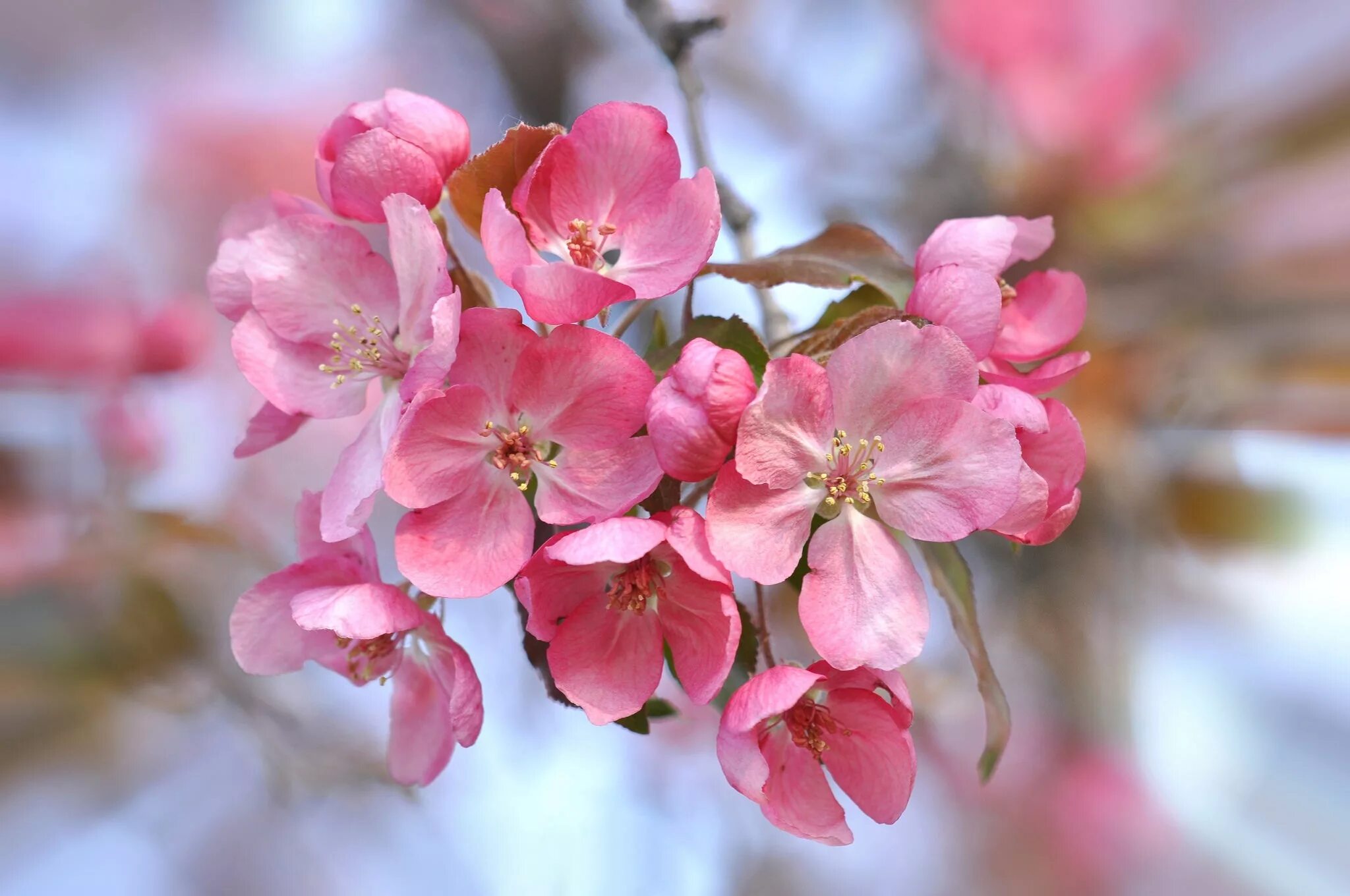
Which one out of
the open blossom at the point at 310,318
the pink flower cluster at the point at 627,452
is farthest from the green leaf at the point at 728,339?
the open blossom at the point at 310,318

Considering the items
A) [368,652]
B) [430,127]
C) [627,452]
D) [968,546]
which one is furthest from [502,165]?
[968,546]

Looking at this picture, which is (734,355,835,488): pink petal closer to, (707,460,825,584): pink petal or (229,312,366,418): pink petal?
(707,460,825,584): pink petal

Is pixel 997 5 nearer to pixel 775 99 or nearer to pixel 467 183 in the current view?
pixel 775 99

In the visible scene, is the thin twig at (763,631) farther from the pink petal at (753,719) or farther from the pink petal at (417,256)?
the pink petal at (417,256)

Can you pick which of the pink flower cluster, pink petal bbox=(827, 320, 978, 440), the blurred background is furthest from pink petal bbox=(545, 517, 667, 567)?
the blurred background

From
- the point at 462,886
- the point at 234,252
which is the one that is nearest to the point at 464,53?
the point at 234,252

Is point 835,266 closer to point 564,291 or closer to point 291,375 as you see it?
point 564,291

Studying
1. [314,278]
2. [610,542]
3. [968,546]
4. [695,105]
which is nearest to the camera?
[610,542]
